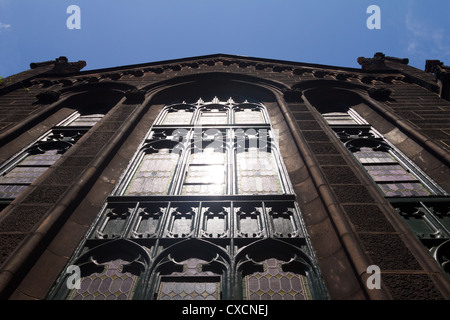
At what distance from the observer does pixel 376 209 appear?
3654 mm

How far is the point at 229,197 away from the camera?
455 cm

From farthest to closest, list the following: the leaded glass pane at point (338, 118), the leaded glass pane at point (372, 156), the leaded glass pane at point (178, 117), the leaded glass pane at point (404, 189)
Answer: the leaded glass pane at point (178, 117), the leaded glass pane at point (338, 118), the leaded glass pane at point (372, 156), the leaded glass pane at point (404, 189)

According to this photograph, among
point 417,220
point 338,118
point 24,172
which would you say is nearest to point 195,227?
point 417,220

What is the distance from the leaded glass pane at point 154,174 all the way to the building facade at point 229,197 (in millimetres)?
36

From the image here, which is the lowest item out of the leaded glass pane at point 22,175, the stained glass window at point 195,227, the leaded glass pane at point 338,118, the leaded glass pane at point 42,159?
the stained glass window at point 195,227

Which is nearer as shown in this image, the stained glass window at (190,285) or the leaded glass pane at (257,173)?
the stained glass window at (190,285)

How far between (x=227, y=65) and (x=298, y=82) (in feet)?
11.5

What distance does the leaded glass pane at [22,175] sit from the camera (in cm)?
537

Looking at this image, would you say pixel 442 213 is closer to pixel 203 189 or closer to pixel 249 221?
pixel 249 221

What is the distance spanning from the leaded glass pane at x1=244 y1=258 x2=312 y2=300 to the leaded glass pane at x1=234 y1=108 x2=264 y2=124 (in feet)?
17.6

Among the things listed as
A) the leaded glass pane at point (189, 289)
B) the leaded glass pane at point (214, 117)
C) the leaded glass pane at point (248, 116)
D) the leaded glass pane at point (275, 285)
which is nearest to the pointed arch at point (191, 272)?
the leaded glass pane at point (189, 289)

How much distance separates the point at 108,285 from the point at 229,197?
6.84 feet

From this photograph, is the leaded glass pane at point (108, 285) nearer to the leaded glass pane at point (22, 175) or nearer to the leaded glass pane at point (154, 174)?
the leaded glass pane at point (154, 174)
